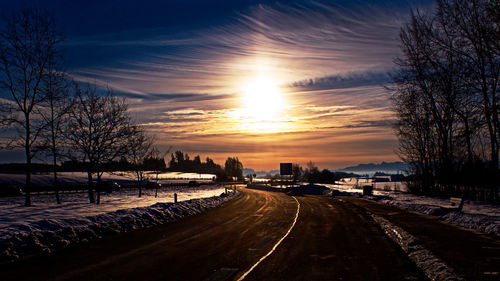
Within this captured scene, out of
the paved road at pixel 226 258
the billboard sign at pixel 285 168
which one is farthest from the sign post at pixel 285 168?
the paved road at pixel 226 258

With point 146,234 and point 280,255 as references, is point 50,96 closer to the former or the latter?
point 146,234

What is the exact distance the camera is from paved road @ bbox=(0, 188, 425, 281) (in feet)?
23.9

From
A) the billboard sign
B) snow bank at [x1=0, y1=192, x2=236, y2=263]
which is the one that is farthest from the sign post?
snow bank at [x1=0, y1=192, x2=236, y2=263]

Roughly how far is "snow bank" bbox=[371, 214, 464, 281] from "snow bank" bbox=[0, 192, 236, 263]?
401 inches

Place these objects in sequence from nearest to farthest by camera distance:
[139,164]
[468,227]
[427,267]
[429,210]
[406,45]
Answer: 1. [427,267]
2. [468,227]
3. [429,210]
4. [406,45]
5. [139,164]

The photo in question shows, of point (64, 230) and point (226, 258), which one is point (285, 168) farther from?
point (226, 258)

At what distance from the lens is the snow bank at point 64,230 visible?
31.3 feet

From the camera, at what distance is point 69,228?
470 inches

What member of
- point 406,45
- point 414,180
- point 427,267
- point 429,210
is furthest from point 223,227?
point 414,180

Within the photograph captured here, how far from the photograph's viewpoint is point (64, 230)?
461 inches

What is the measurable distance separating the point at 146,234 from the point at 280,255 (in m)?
6.21

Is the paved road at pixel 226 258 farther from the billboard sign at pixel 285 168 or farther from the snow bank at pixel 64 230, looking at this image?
the billboard sign at pixel 285 168

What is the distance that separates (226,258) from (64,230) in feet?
21.4

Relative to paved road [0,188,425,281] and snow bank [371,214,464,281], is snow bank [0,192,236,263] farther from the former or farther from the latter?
snow bank [371,214,464,281]
